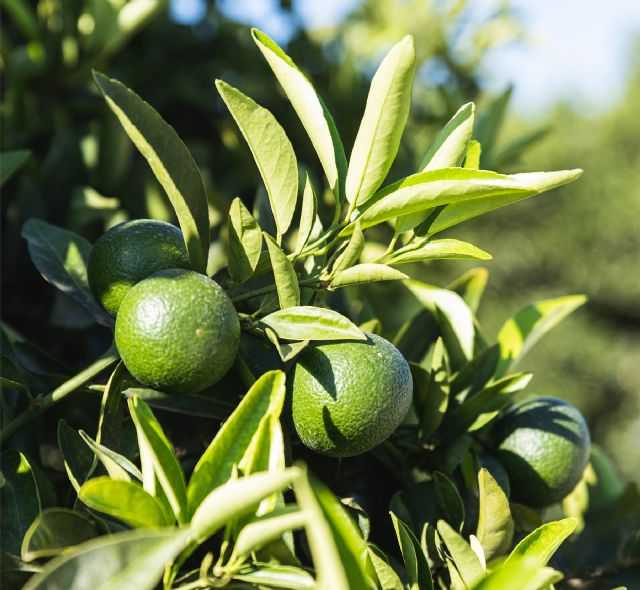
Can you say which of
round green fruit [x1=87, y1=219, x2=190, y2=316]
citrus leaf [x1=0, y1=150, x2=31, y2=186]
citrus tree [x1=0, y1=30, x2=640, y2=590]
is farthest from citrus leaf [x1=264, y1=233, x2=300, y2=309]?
citrus leaf [x1=0, y1=150, x2=31, y2=186]

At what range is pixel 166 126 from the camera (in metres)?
0.56

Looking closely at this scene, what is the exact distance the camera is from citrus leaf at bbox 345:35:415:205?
56cm

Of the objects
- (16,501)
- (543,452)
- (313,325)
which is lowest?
(543,452)

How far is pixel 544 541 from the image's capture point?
540mm

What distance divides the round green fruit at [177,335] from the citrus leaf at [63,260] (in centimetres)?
13

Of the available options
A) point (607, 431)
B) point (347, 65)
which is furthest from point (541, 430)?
point (607, 431)

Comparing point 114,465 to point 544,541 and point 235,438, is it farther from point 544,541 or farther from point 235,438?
point 544,541

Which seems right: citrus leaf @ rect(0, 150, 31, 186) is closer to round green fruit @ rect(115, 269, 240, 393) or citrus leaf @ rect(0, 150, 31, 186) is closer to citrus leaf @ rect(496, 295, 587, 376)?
round green fruit @ rect(115, 269, 240, 393)

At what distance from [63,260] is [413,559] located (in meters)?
0.45

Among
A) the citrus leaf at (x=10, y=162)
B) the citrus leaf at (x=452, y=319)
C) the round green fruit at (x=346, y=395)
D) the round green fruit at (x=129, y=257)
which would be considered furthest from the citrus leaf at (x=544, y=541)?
the citrus leaf at (x=10, y=162)

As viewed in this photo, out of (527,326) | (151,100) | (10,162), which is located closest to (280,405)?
(527,326)

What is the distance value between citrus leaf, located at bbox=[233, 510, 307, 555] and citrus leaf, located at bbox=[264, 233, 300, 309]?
6.9 inches

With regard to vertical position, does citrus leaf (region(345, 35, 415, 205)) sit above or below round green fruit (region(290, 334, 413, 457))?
above

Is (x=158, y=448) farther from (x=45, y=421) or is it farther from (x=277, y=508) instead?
(x=45, y=421)
